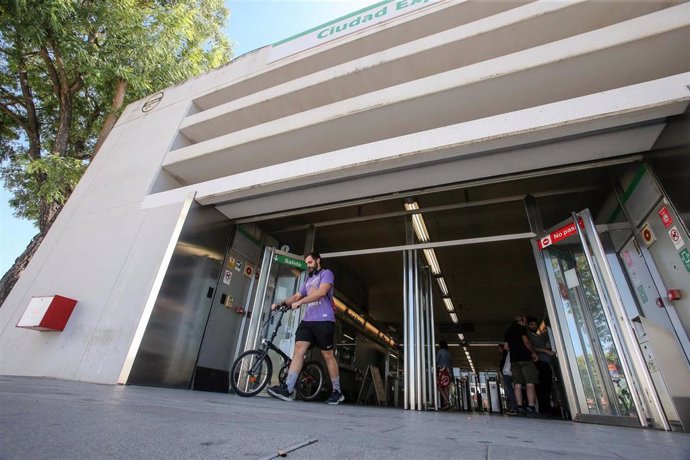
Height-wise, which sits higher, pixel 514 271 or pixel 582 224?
pixel 514 271

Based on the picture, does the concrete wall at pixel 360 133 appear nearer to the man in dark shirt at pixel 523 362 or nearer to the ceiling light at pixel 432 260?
the ceiling light at pixel 432 260

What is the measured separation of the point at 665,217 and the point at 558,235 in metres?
1.05

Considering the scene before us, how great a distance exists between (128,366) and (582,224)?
5.46m

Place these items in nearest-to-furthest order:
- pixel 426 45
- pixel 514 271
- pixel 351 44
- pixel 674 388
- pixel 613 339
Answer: pixel 674 388
pixel 613 339
pixel 426 45
pixel 351 44
pixel 514 271

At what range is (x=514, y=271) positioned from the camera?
8.57 meters

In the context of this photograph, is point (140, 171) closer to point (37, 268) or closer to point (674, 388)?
point (37, 268)

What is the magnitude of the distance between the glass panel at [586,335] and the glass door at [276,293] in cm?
373

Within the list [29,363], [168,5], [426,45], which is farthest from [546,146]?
[168,5]

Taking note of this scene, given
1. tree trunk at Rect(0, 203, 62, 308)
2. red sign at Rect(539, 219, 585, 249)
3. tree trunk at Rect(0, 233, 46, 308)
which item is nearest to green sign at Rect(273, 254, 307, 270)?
red sign at Rect(539, 219, 585, 249)

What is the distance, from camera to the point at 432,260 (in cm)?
738

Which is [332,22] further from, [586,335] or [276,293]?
[586,335]

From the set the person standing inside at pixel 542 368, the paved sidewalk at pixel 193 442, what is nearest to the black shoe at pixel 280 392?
the paved sidewalk at pixel 193 442

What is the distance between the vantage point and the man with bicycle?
143 inches

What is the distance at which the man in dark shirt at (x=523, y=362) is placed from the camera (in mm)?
5484
